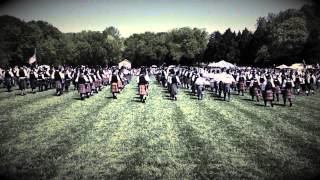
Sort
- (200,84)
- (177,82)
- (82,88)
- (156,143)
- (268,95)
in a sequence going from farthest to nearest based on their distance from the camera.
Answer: (200,84), (177,82), (82,88), (268,95), (156,143)

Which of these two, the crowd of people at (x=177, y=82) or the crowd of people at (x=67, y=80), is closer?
the crowd of people at (x=177, y=82)

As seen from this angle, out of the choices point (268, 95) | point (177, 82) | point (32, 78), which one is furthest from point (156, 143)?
point (32, 78)

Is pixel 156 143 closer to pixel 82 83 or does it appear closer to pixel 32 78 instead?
pixel 82 83

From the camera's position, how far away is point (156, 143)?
499 inches

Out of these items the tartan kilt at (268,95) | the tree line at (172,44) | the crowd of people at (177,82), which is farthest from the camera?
the tree line at (172,44)

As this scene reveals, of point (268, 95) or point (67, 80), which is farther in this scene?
point (67, 80)

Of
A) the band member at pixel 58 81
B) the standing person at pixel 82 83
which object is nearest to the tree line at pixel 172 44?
the standing person at pixel 82 83

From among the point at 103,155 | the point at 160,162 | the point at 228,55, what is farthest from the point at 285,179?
the point at 228,55

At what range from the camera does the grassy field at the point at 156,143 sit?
9.92 metres

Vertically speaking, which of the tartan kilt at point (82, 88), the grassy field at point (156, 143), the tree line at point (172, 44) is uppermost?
the tree line at point (172, 44)

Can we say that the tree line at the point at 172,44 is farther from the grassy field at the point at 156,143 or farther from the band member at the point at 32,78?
the grassy field at the point at 156,143

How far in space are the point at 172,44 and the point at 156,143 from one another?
8854 centimetres

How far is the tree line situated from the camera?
44.8 metres

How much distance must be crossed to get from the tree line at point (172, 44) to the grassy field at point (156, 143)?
8856 mm
